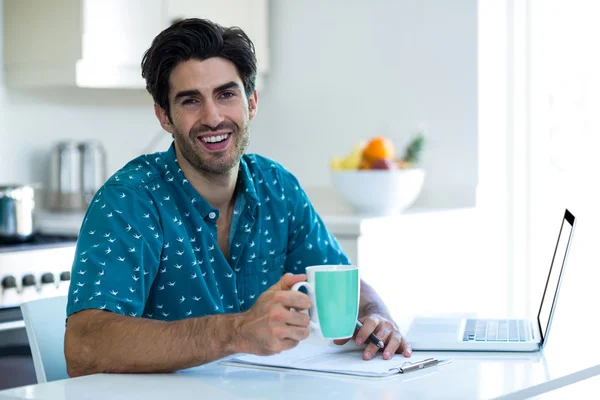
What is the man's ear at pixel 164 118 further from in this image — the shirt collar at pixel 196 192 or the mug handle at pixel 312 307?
the mug handle at pixel 312 307

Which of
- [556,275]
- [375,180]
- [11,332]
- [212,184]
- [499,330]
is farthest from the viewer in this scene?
[375,180]

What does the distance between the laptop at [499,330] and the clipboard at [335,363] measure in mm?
84

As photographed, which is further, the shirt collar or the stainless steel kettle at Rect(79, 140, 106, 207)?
the stainless steel kettle at Rect(79, 140, 106, 207)

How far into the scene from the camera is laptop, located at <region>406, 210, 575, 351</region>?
143 cm

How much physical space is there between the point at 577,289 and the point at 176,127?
1839mm

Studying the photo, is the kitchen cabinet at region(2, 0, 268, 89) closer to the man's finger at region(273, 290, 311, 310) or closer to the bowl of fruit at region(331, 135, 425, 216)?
the bowl of fruit at region(331, 135, 425, 216)

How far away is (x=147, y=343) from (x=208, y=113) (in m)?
0.53

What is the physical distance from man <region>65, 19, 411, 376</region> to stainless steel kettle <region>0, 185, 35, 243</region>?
1.11m

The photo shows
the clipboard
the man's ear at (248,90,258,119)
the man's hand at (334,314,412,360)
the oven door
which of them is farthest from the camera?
the oven door

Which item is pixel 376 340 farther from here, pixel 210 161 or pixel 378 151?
pixel 378 151

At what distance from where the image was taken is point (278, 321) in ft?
4.10

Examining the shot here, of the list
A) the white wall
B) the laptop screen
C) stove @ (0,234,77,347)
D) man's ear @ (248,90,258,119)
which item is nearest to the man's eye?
man's ear @ (248,90,258,119)

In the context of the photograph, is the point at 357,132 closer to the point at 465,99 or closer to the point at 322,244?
the point at 465,99

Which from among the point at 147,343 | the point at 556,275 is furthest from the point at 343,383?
the point at 556,275
